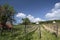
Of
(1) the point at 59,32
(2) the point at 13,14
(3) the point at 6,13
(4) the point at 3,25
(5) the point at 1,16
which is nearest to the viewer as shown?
(1) the point at 59,32

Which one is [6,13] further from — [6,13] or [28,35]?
[28,35]

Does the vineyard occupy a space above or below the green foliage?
below

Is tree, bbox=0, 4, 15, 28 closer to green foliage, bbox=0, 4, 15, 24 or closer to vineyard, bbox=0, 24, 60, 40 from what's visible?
green foliage, bbox=0, 4, 15, 24

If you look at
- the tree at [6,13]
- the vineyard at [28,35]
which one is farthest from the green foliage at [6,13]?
the vineyard at [28,35]

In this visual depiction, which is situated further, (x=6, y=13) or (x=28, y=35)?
(x=6, y=13)

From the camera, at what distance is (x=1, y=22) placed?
20.6 metres

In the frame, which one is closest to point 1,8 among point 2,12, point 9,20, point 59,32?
point 2,12

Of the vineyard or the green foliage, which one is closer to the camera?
the vineyard

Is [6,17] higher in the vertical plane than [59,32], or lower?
higher

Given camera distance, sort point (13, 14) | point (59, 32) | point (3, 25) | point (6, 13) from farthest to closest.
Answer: point (13, 14) → point (6, 13) → point (3, 25) → point (59, 32)

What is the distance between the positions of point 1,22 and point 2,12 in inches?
79.5

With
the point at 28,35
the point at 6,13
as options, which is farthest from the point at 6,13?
the point at 28,35

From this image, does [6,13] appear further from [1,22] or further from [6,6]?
[1,22]

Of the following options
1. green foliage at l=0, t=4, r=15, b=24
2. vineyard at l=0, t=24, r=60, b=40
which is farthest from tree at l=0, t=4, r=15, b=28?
vineyard at l=0, t=24, r=60, b=40
